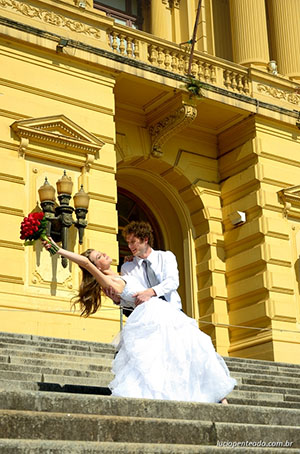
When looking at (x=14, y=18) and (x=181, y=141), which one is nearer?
(x=14, y=18)

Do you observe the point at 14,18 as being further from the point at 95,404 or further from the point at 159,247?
the point at 95,404

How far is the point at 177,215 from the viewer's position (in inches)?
708

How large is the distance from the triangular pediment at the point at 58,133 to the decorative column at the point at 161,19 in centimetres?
659

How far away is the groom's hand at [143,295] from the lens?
258 inches

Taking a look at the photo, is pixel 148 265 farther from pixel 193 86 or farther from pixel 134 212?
pixel 134 212

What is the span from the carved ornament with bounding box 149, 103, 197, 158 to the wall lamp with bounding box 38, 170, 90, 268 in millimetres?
3496

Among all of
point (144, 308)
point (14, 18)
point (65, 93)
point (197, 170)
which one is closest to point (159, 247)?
point (197, 170)

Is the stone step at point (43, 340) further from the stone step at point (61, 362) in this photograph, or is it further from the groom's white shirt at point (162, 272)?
the groom's white shirt at point (162, 272)

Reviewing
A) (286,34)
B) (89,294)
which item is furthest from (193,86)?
(89,294)

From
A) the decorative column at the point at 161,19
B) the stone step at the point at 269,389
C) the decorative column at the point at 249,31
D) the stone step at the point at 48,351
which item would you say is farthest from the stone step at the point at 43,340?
the decorative column at the point at 161,19

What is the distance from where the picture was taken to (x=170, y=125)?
16.4 metres

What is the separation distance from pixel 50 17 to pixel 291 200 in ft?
20.6

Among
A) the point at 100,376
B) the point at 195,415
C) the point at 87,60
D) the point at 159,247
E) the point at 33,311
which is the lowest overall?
the point at 195,415

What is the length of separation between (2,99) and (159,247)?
599cm
